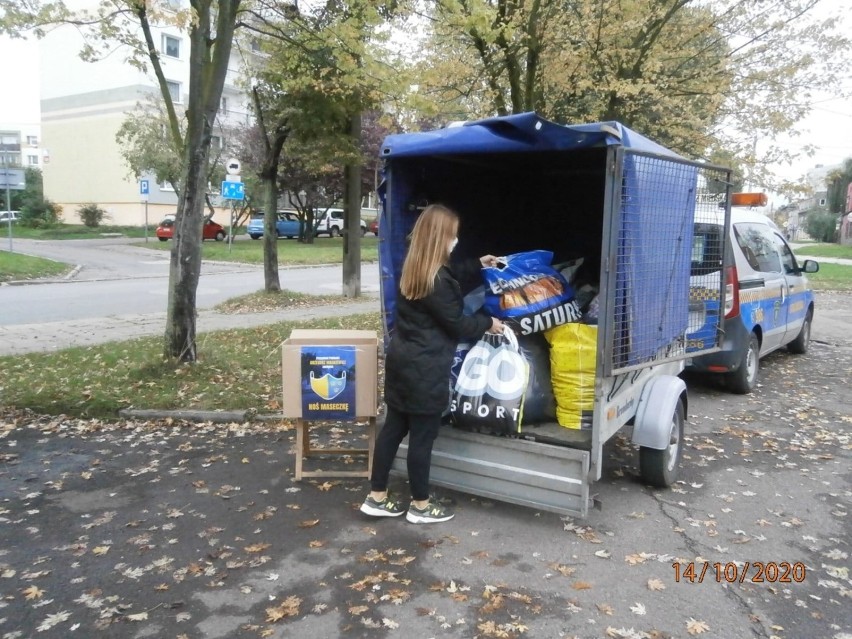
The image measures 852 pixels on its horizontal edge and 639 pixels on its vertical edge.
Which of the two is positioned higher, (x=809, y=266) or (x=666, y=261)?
(x=666, y=261)

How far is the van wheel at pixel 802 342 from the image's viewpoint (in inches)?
397

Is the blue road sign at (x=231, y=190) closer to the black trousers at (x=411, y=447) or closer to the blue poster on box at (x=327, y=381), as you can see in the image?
the blue poster on box at (x=327, y=381)

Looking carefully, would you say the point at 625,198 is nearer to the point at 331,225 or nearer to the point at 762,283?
the point at 762,283

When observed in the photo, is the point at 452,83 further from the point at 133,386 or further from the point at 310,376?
the point at 310,376

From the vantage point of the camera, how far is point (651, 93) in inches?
480

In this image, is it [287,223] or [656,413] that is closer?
[656,413]

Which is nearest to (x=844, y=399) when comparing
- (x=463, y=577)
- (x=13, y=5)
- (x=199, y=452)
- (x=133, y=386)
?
(x=463, y=577)

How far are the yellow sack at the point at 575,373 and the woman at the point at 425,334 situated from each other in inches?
21.2

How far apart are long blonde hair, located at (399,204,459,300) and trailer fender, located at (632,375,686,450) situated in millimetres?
1841

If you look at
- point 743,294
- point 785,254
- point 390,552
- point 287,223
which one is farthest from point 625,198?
point 287,223

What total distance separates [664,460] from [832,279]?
25.0 m

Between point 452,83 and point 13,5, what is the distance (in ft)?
22.0

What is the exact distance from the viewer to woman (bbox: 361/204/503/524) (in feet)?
13.5
